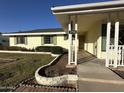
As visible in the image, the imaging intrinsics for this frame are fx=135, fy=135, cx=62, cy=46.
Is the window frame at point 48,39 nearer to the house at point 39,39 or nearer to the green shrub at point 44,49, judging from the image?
the house at point 39,39

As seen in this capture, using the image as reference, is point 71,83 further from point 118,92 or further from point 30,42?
point 30,42

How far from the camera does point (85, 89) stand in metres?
3.97

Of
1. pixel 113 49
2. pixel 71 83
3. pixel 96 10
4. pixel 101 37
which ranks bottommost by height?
pixel 71 83

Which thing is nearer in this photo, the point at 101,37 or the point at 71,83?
the point at 71,83

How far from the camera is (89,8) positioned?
6418 mm

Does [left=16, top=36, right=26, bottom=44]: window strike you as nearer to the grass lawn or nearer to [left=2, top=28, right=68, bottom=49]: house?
[left=2, top=28, right=68, bottom=49]: house

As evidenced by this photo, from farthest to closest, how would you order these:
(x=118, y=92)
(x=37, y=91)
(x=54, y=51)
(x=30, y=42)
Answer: (x=30, y=42), (x=54, y=51), (x=37, y=91), (x=118, y=92)

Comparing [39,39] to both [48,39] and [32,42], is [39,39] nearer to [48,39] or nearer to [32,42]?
[32,42]

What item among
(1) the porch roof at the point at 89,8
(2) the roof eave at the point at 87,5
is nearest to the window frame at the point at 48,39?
(1) the porch roof at the point at 89,8

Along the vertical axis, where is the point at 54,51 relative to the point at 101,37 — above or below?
below

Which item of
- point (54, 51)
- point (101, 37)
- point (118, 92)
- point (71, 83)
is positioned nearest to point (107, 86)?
point (118, 92)

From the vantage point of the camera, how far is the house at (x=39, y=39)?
2002cm

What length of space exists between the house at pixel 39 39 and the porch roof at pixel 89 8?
12.9 m

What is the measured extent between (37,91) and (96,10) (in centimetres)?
450
